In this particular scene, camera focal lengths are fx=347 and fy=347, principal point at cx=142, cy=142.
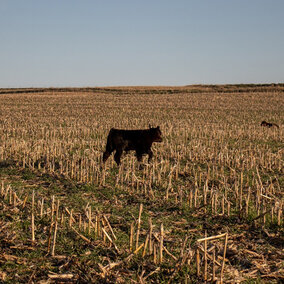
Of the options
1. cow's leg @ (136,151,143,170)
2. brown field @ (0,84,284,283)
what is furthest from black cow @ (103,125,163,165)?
brown field @ (0,84,284,283)

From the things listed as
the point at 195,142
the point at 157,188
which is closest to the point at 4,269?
the point at 157,188

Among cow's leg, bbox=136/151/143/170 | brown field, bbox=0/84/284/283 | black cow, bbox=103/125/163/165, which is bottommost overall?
brown field, bbox=0/84/284/283

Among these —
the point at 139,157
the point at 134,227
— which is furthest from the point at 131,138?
the point at 134,227

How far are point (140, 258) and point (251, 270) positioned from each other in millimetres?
1459

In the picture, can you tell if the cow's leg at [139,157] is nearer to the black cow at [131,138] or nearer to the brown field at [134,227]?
the black cow at [131,138]

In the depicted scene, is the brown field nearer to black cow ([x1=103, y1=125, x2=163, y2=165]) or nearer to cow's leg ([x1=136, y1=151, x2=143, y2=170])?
cow's leg ([x1=136, y1=151, x2=143, y2=170])

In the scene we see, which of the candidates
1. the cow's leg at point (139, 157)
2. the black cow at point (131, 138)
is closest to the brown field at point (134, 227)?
the cow's leg at point (139, 157)

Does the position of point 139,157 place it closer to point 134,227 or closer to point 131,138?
point 131,138

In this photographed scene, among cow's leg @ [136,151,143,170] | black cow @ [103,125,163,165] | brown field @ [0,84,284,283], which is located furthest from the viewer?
cow's leg @ [136,151,143,170]

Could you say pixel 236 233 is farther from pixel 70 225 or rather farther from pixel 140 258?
pixel 70 225

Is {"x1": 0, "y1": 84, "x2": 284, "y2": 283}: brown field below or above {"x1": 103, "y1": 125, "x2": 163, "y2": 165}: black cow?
below

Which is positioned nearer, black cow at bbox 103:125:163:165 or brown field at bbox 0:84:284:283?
brown field at bbox 0:84:284:283

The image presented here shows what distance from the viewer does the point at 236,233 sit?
5.78m

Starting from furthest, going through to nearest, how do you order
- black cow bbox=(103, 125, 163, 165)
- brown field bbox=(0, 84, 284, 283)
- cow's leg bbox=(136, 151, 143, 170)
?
cow's leg bbox=(136, 151, 143, 170) < black cow bbox=(103, 125, 163, 165) < brown field bbox=(0, 84, 284, 283)
